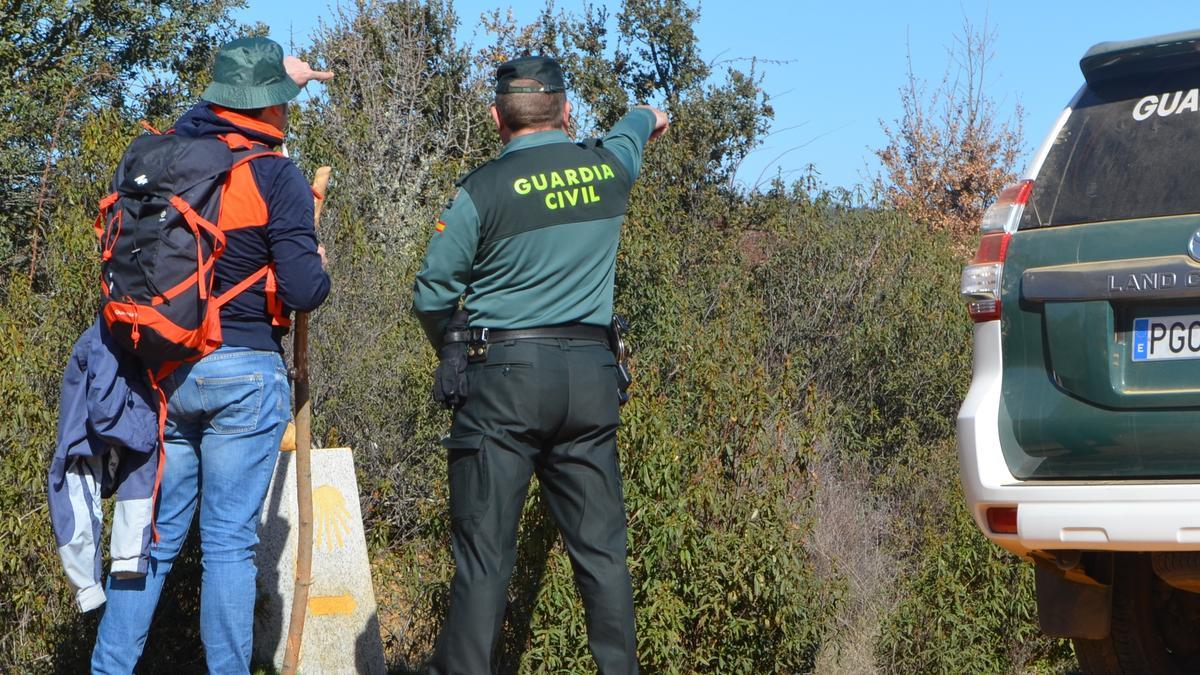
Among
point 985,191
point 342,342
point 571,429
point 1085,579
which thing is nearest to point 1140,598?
point 1085,579

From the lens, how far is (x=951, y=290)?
11.0 m

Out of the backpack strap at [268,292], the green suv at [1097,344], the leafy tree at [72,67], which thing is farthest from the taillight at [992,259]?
the leafy tree at [72,67]

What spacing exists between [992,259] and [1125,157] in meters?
0.49

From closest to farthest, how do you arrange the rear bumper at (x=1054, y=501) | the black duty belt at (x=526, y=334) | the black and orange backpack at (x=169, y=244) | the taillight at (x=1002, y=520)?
1. the rear bumper at (x=1054, y=501)
2. the black and orange backpack at (x=169, y=244)
3. the taillight at (x=1002, y=520)
4. the black duty belt at (x=526, y=334)

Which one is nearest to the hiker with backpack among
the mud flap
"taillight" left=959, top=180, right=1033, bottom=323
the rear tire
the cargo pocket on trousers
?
the cargo pocket on trousers

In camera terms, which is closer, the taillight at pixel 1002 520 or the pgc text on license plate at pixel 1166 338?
the pgc text on license plate at pixel 1166 338

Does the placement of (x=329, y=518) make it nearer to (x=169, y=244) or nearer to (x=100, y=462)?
(x=100, y=462)

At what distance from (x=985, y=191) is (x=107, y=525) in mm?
24158

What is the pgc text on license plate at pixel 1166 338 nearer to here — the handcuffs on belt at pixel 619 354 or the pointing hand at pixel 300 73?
the handcuffs on belt at pixel 619 354

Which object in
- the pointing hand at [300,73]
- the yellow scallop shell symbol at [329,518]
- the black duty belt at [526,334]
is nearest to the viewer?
the black duty belt at [526,334]

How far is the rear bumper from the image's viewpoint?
366cm

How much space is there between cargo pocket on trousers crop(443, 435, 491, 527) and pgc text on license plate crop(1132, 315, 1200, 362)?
76.0 inches

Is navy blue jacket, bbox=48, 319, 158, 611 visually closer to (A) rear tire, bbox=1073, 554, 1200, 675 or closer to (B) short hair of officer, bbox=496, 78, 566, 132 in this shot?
(B) short hair of officer, bbox=496, 78, 566, 132

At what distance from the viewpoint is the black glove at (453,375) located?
161 inches
